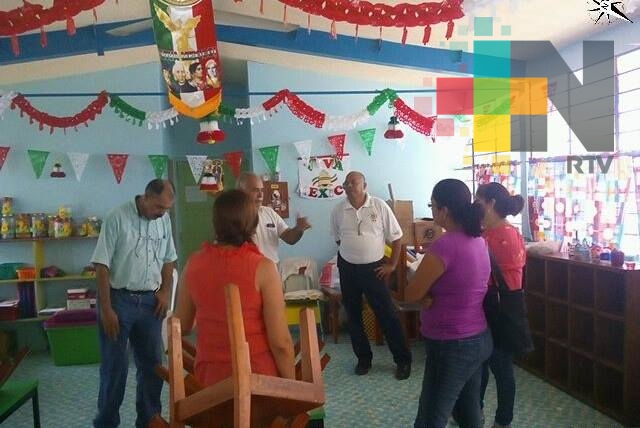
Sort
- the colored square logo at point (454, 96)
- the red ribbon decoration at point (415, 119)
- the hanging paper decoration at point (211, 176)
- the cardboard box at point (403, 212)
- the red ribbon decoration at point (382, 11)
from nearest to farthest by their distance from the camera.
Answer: the red ribbon decoration at point (382, 11)
the red ribbon decoration at point (415, 119)
the hanging paper decoration at point (211, 176)
the cardboard box at point (403, 212)
the colored square logo at point (454, 96)

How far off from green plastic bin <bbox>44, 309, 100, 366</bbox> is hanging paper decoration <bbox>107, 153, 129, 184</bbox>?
1.51 meters

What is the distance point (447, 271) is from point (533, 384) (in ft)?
A: 6.97

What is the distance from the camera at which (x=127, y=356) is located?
8.63ft

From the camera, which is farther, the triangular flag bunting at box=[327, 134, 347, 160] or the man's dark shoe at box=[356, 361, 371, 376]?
Result: the triangular flag bunting at box=[327, 134, 347, 160]

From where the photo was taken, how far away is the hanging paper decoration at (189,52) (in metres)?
3.08

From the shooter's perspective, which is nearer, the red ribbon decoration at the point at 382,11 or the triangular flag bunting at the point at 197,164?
the red ribbon decoration at the point at 382,11

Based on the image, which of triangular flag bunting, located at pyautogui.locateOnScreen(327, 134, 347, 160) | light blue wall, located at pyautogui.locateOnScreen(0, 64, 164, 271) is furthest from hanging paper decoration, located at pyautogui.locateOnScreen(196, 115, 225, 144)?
triangular flag bunting, located at pyautogui.locateOnScreen(327, 134, 347, 160)

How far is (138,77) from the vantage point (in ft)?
17.1

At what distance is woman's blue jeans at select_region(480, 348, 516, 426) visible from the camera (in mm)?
2453

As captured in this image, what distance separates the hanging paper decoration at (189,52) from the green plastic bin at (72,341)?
218 centimetres

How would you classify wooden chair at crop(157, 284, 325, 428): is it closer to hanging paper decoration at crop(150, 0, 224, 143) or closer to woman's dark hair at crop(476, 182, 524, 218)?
woman's dark hair at crop(476, 182, 524, 218)

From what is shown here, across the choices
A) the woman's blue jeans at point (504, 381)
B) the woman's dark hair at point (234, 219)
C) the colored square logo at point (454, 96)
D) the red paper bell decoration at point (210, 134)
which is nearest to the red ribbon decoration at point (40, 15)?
the woman's dark hair at point (234, 219)

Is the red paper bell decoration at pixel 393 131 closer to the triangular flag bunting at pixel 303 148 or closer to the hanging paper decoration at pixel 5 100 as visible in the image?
the triangular flag bunting at pixel 303 148

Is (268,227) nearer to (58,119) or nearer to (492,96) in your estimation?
(58,119)
